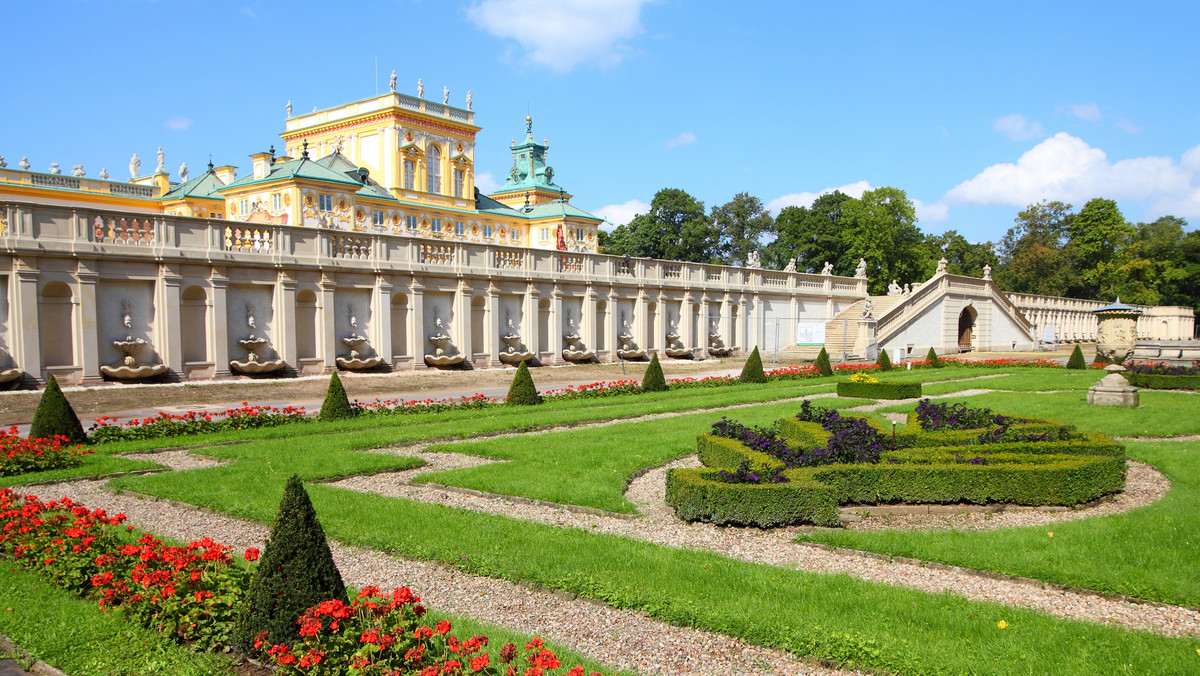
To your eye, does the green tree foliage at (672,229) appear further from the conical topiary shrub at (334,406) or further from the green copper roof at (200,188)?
the conical topiary shrub at (334,406)

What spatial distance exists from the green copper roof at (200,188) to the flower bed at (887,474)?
54805mm

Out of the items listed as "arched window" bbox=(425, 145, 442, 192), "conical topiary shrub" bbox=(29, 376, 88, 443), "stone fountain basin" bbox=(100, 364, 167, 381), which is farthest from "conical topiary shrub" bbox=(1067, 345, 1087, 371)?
"arched window" bbox=(425, 145, 442, 192)

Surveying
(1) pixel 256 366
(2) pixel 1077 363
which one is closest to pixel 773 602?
(1) pixel 256 366

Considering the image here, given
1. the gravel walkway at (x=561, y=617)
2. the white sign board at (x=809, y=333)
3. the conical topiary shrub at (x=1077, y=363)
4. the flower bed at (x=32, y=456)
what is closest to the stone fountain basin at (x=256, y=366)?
the flower bed at (x=32, y=456)

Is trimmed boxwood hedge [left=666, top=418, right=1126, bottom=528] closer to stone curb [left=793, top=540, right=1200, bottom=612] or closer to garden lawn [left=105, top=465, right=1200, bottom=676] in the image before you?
stone curb [left=793, top=540, right=1200, bottom=612]

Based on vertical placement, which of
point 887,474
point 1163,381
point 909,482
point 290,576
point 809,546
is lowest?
point 809,546

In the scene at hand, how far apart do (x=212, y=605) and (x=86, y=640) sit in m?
1.03

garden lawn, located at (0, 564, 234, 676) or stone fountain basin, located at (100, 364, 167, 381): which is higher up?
stone fountain basin, located at (100, 364, 167, 381)

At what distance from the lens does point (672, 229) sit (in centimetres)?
9356

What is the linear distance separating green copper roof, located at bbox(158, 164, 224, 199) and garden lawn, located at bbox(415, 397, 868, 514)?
4915 cm

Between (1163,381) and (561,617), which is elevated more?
(1163,381)

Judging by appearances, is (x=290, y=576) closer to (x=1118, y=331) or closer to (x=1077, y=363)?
(x=1077, y=363)

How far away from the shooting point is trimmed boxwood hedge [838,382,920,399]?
24.4 meters

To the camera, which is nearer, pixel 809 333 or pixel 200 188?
pixel 809 333
